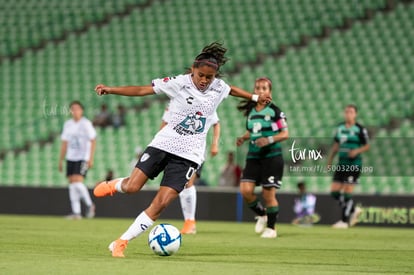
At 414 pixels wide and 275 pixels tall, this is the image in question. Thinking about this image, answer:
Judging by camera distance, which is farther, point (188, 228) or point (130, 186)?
point (188, 228)

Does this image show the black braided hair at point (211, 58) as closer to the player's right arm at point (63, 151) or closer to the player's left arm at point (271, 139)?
the player's left arm at point (271, 139)

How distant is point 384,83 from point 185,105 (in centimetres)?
1435

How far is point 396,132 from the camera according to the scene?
21344 mm

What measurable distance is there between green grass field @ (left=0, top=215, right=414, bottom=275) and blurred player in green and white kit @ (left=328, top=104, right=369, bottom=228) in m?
Answer: 2.55

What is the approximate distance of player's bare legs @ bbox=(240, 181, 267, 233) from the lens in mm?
13375

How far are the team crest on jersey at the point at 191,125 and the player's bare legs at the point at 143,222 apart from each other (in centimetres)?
60

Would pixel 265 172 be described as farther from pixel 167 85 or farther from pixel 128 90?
pixel 128 90

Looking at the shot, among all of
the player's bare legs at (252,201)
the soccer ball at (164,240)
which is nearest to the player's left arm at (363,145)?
the player's bare legs at (252,201)

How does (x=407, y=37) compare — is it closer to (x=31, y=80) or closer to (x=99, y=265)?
(x=31, y=80)

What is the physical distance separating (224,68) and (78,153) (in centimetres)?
713

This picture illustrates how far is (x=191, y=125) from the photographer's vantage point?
9422mm

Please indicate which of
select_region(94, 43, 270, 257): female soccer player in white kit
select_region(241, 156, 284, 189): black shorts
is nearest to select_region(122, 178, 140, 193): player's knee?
select_region(94, 43, 270, 257): female soccer player in white kit

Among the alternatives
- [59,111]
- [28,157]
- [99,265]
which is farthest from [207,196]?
→ [99,265]

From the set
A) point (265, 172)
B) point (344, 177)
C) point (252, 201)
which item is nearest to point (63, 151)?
point (344, 177)
